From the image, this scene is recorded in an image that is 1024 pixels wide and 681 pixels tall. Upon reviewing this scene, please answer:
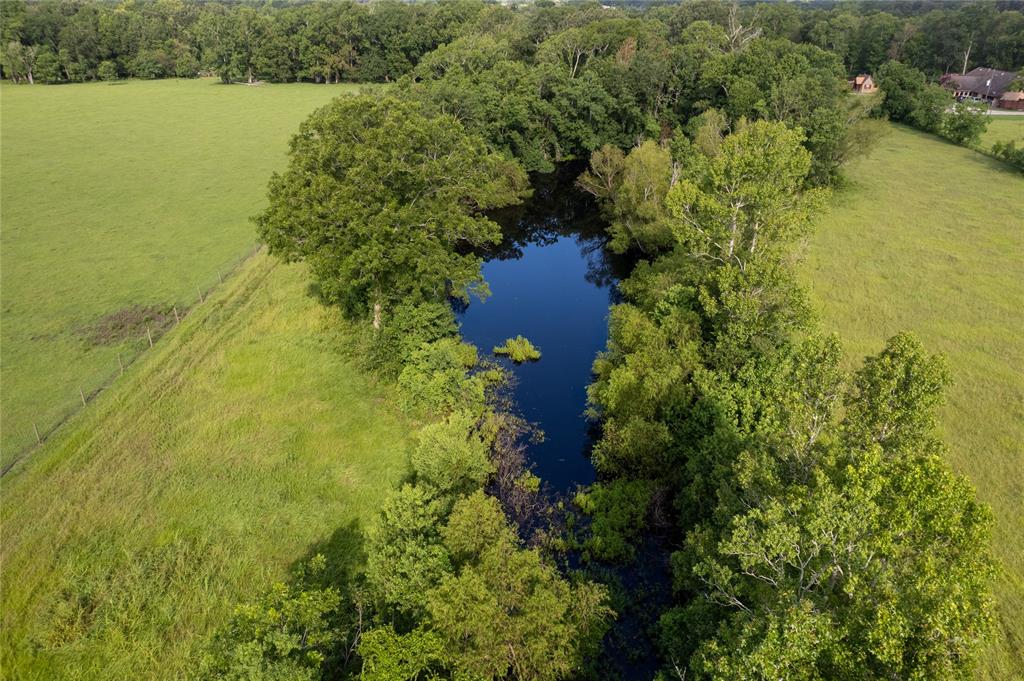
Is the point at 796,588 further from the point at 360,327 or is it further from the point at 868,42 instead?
the point at 868,42

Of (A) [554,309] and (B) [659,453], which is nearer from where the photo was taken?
(B) [659,453]

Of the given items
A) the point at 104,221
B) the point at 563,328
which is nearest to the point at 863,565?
the point at 563,328

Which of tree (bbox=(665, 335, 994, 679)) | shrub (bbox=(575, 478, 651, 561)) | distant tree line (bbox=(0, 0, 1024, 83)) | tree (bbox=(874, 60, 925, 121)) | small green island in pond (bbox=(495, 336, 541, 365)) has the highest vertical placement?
distant tree line (bbox=(0, 0, 1024, 83))

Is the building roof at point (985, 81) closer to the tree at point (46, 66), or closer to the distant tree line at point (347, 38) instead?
the distant tree line at point (347, 38)

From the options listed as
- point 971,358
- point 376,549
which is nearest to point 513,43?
point 971,358

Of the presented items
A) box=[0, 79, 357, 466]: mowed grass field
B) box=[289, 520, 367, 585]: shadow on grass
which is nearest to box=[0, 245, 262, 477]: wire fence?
box=[0, 79, 357, 466]: mowed grass field

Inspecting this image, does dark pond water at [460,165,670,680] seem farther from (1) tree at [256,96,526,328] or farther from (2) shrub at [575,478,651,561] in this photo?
(1) tree at [256,96,526,328]

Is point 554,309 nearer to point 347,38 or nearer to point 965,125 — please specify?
point 965,125
